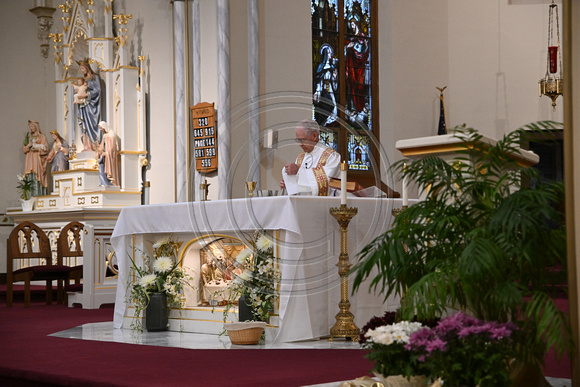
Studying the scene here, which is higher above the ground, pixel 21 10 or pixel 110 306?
pixel 21 10

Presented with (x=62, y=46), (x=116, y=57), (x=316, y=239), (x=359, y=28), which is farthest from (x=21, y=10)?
(x=316, y=239)

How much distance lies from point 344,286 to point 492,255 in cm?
306

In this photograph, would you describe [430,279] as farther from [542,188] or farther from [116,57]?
[116,57]

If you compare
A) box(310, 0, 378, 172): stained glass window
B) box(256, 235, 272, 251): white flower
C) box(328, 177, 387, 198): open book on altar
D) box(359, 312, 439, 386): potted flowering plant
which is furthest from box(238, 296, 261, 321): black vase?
A: box(310, 0, 378, 172): stained glass window

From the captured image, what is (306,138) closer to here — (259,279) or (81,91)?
(259,279)

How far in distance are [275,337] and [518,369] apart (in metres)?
2.98

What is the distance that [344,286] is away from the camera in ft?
18.7

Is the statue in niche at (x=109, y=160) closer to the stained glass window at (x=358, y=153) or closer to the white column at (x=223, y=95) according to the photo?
the white column at (x=223, y=95)

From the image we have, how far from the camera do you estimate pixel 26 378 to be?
439 cm

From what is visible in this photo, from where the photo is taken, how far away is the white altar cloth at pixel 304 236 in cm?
564

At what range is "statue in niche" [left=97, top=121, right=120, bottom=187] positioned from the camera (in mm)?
11516

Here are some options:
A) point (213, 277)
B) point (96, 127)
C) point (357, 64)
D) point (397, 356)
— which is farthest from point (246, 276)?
point (357, 64)

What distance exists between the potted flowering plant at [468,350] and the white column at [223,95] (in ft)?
25.5

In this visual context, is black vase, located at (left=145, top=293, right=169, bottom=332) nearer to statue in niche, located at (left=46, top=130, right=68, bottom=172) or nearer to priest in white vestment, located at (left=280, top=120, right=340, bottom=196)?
priest in white vestment, located at (left=280, top=120, right=340, bottom=196)
